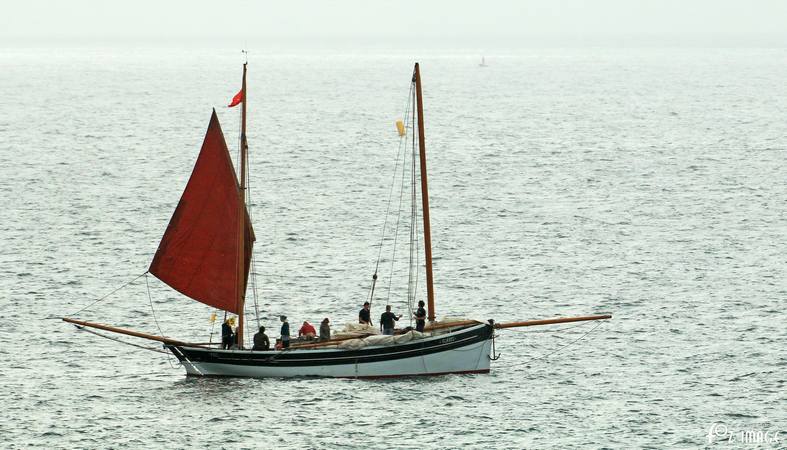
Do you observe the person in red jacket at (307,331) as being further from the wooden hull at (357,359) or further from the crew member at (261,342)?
the crew member at (261,342)

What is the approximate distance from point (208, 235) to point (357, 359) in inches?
332

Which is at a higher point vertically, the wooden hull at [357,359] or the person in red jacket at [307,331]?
the person in red jacket at [307,331]

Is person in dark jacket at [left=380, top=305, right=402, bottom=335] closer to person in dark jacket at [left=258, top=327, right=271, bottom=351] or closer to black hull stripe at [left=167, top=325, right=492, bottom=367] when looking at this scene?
black hull stripe at [left=167, top=325, right=492, bottom=367]

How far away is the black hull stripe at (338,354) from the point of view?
54.7m

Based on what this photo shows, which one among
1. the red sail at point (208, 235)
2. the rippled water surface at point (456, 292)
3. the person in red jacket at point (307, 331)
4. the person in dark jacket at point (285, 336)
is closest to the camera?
the rippled water surface at point (456, 292)

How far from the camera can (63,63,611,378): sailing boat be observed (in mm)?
53625

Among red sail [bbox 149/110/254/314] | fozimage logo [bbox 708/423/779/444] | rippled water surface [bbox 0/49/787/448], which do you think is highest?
red sail [bbox 149/110/254/314]

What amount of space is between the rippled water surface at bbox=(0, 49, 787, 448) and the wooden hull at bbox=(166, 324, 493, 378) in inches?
24.8

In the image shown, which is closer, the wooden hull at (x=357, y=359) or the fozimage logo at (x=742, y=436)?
the fozimage logo at (x=742, y=436)

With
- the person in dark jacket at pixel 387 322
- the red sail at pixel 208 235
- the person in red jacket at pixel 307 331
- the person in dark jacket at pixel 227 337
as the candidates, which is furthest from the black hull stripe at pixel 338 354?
the red sail at pixel 208 235

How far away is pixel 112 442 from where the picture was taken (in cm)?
4991

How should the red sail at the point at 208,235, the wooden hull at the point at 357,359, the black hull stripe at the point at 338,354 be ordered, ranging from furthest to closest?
the wooden hull at the point at 357,359 < the black hull stripe at the point at 338,354 < the red sail at the point at 208,235

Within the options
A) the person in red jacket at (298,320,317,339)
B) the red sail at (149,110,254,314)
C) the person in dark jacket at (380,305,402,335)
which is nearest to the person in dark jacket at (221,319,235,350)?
the red sail at (149,110,254,314)

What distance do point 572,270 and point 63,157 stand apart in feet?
264
